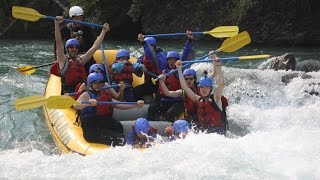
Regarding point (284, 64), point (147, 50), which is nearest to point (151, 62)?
point (147, 50)

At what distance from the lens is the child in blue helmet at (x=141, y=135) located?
527 cm

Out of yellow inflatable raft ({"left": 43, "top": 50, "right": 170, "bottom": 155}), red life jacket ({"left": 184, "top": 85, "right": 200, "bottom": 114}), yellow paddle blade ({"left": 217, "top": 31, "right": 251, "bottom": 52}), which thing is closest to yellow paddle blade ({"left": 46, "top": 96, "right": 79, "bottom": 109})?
yellow inflatable raft ({"left": 43, "top": 50, "right": 170, "bottom": 155})

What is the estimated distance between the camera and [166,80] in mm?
6598

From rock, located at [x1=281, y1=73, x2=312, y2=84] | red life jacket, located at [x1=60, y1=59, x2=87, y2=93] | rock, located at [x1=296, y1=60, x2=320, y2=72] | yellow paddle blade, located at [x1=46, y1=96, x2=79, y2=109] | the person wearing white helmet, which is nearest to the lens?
yellow paddle blade, located at [x1=46, y1=96, x2=79, y2=109]

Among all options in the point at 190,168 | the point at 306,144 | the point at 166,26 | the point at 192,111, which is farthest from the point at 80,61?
the point at 166,26

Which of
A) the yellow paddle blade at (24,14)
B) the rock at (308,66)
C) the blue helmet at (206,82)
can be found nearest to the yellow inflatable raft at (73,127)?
the blue helmet at (206,82)

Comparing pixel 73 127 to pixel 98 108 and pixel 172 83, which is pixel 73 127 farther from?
pixel 172 83

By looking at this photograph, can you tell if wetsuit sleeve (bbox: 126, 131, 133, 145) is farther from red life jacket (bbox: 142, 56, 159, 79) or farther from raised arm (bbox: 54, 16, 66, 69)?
red life jacket (bbox: 142, 56, 159, 79)

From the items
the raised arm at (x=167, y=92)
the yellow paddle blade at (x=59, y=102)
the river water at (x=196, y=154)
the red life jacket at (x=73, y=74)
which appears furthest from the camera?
the red life jacket at (x=73, y=74)

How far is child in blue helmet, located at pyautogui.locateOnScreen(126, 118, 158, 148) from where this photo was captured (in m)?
5.27

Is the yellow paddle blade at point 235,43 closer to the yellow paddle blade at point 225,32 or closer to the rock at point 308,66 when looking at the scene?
the yellow paddle blade at point 225,32

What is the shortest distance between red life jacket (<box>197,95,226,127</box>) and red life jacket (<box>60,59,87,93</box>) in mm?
1742

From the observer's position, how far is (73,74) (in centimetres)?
646

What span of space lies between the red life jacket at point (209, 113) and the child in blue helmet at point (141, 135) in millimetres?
595
